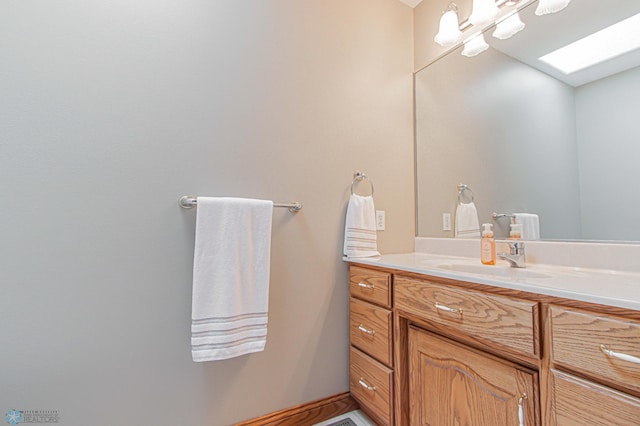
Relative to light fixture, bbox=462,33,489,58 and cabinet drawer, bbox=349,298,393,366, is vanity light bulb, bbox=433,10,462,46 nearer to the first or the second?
light fixture, bbox=462,33,489,58

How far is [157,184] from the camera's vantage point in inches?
41.6

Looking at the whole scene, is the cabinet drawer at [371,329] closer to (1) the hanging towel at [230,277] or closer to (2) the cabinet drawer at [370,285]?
(2) the cabinet drawer at [370,285]

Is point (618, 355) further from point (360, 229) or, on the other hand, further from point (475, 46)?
point (475, 46)

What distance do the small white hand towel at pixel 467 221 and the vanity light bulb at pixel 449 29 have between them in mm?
951

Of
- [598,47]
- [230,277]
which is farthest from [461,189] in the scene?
[230,277]

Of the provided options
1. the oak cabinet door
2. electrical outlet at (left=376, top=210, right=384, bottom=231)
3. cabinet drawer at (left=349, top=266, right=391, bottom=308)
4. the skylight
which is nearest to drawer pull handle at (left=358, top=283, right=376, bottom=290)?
cabinet drawer at (left=349, top=266, right=391, bottom=308)

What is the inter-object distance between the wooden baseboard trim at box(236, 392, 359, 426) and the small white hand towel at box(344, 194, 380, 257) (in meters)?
0.74

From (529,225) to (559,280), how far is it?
0.50 m

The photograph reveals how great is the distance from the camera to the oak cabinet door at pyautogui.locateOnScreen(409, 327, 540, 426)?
737mm

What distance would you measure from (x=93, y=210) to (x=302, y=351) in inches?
41.9

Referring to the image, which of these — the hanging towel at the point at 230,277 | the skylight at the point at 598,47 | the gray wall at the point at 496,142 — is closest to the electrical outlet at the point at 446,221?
the gray wall at the point at 496,142

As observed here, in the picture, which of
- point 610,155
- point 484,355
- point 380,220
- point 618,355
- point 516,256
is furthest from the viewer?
Result: point 380,220

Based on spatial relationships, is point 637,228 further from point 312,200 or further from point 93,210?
point 93,210

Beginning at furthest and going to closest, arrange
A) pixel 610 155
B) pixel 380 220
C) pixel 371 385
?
pixel 380 220
pixel 371 385
pixel 610 155
